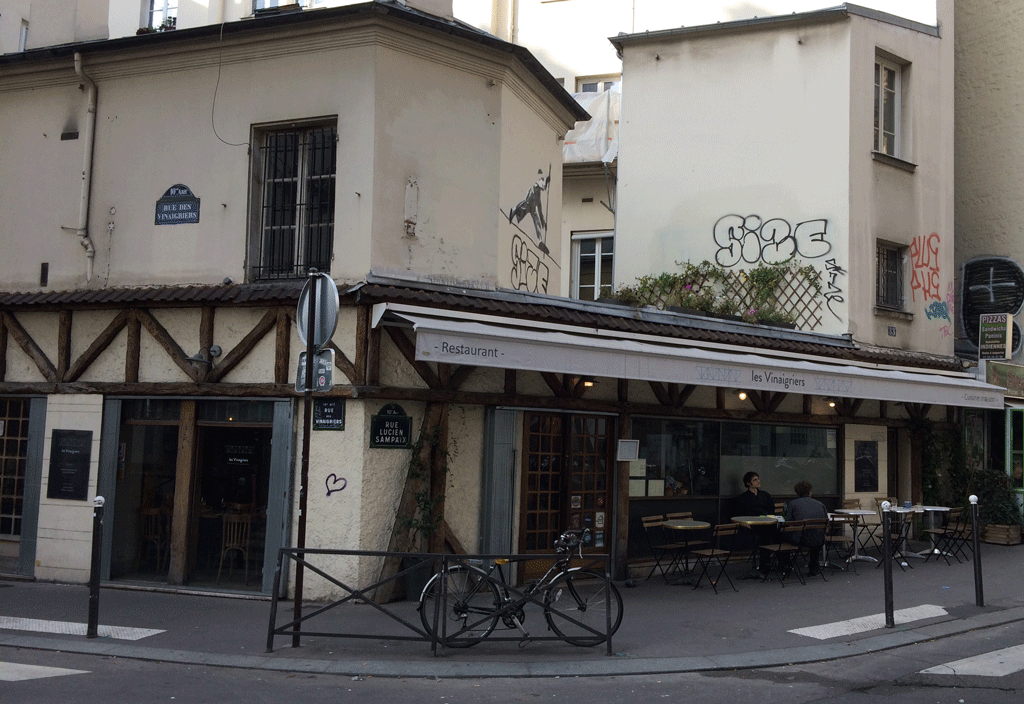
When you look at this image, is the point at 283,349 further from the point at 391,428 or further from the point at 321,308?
the point at 321,308

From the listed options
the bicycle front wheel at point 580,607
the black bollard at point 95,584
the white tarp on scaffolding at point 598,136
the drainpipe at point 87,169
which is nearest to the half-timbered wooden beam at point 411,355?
the bicycle front wheel at point 580,607

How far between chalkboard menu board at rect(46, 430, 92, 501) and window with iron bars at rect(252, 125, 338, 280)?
2.94 metres

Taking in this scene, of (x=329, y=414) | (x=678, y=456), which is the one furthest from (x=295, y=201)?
(x=678, y=456)

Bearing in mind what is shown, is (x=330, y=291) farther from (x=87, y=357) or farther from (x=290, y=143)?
(x=87, y=357)

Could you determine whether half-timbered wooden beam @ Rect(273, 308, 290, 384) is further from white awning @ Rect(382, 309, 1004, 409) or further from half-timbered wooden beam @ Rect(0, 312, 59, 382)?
half-timbered wooden beam @ Rect(0, 312, 59, 382)

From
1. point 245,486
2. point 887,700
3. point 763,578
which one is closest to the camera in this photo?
point 887,700

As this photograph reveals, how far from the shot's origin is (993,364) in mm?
17531

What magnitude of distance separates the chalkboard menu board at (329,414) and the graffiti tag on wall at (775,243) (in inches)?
366

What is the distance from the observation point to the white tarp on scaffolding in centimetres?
1983

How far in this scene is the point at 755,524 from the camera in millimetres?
12328

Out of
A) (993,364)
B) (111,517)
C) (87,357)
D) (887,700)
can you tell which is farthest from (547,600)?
(993,364)

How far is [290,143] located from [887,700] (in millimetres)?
8672

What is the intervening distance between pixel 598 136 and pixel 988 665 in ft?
46.0

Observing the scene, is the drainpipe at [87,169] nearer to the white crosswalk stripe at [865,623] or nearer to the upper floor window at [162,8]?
the white crosswalk stripe at [865,623]
